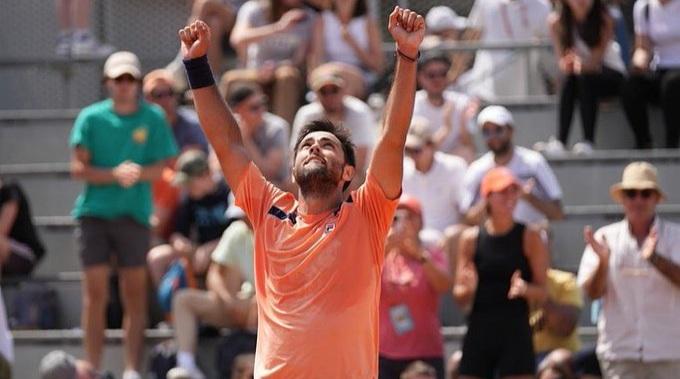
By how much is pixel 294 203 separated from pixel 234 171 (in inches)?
10.9

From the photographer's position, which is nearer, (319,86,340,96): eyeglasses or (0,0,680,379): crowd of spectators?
(0,0,680,379): crowd of spectators

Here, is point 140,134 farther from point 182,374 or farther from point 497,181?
point 497,181

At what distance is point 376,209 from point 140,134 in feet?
17.0

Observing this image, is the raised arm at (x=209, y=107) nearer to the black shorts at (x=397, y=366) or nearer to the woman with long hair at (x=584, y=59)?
the black shorts at (x=397, y=366)

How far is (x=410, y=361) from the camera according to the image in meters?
11.0

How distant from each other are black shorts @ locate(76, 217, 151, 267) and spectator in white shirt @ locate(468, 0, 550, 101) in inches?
147

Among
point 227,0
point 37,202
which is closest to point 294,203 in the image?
point 37,202

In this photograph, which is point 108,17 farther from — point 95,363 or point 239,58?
point 95,363

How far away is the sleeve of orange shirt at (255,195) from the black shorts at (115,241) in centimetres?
464

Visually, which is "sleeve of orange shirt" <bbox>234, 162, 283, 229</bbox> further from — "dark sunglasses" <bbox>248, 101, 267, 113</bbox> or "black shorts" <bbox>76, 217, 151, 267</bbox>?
"dark sunglasses" <bbox>248, 101, 267, 113</bbox>

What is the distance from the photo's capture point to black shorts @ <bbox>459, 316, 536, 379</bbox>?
10.6m

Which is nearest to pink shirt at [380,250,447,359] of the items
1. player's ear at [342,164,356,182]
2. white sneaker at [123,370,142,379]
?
white sneaker at [123,370,142,379]

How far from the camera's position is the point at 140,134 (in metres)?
12.3

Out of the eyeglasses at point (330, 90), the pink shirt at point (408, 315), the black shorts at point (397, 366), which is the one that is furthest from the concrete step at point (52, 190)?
the black shorts at point (397, 366)
